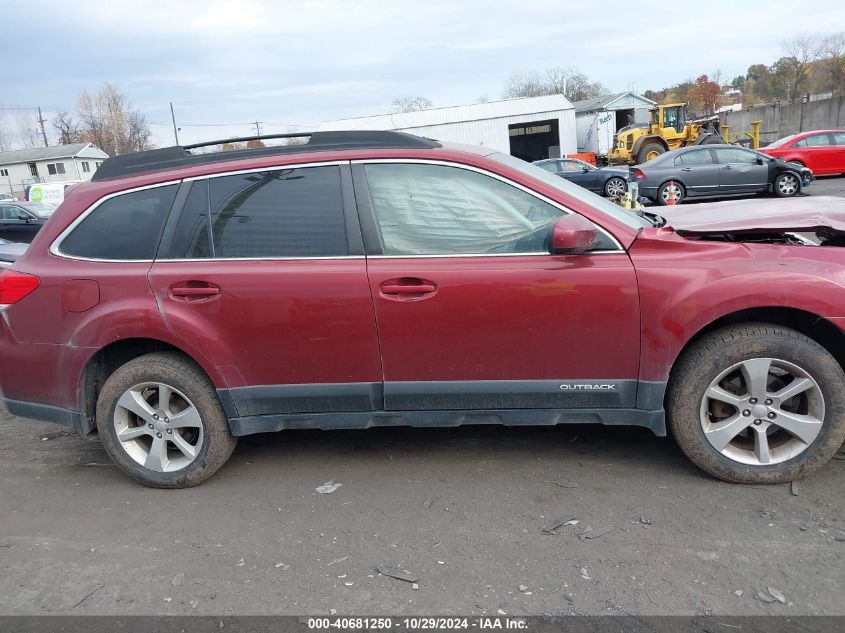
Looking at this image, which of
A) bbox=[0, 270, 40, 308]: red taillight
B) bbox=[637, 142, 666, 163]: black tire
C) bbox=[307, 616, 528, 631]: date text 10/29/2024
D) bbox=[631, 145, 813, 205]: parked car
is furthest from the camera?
bbox=[637, 142, 666, 163]: black tire

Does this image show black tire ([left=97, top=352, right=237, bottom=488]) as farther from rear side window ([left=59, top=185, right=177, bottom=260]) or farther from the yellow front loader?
the yellow front loader

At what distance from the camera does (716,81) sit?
276 feet

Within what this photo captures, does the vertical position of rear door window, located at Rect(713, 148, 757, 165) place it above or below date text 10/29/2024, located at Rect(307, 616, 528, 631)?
above

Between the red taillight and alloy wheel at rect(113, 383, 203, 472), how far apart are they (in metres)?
0.82

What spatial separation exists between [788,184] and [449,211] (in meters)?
16.0

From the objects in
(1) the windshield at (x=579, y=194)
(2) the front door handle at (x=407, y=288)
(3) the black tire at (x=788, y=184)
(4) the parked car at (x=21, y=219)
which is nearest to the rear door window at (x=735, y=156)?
(3) the black tire at (x=788, y=184)

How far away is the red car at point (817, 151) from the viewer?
779 inches

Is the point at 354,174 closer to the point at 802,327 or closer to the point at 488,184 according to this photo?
the point at 488,184

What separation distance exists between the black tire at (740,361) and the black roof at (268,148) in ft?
5.85

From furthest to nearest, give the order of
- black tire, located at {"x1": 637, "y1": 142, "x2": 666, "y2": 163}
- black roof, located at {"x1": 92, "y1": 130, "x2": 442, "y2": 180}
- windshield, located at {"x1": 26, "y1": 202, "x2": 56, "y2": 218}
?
black tire, located at {"x1": 637, "y1": 142, "x2": 666, "y2": 163} → windshield, located at {"x1": 26, "y1": 202, "x2": 56, "y2": 218} → black roof, located at {"x1": 92, "y1": 130, "x2": 442, "y2": 180}

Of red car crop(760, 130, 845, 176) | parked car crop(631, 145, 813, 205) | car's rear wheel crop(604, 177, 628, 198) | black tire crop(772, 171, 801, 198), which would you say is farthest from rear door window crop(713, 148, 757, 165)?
red car crop(760, 130, 845, 176)

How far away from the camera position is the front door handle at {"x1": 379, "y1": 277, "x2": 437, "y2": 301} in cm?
334

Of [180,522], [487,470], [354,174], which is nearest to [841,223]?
[487,470]

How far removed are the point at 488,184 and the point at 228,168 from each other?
4.64 ft
